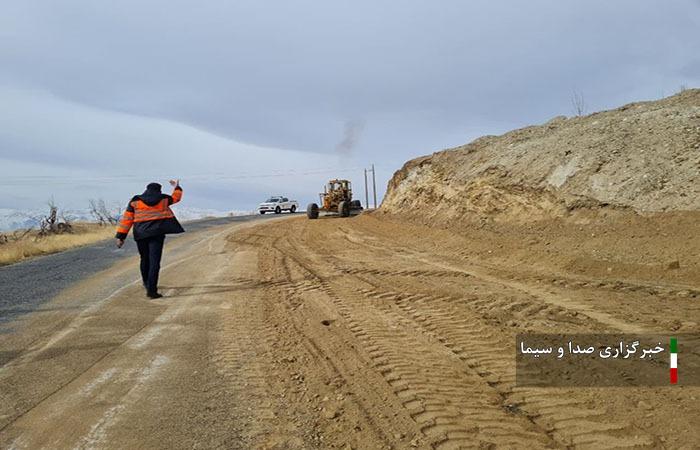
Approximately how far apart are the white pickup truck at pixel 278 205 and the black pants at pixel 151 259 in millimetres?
38034

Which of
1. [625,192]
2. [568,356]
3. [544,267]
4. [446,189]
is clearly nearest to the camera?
[568,356]

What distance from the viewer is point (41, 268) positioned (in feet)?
40.1

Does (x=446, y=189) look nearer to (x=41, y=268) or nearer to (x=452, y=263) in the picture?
(x=452, y=263)

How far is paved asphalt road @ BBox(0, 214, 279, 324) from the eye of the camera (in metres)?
7.56

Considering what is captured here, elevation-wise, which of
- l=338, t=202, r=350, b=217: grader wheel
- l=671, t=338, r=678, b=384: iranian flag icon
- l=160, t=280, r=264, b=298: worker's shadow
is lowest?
l=671, t=338, r=678, b=384: iranian flag icon

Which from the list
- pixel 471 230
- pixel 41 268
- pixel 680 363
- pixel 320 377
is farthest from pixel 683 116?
pixel 41 268

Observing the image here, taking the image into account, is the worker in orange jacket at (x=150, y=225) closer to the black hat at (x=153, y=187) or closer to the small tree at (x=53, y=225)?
the black hat at (x=153, y=187)

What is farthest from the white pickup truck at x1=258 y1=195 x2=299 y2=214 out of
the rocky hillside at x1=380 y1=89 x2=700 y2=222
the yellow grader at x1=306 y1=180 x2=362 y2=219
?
the rocky hillside at x1=380 y1=89 x2=700 y2=222

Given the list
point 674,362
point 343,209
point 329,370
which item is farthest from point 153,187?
point 343,209

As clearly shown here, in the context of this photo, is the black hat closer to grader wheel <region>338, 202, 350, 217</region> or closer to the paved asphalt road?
the paved asphalt road

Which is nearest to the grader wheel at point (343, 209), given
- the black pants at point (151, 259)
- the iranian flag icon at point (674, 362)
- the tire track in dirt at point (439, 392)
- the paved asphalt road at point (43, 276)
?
the paved asphalt road at point (43, 276)

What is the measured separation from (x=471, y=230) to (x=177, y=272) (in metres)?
8.76

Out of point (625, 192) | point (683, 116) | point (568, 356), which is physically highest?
point (683, 116)

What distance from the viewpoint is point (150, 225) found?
7.76m
